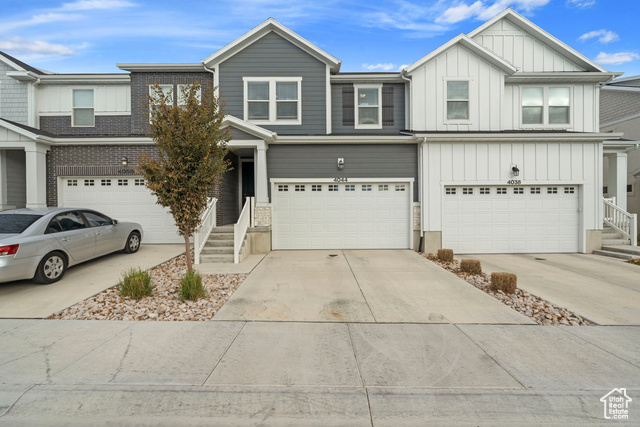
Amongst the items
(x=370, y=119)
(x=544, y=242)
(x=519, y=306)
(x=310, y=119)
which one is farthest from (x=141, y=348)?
(x=544, y=242)

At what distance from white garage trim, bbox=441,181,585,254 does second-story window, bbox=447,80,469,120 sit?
285cm

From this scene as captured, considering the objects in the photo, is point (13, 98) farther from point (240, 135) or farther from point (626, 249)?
point (626, 249)

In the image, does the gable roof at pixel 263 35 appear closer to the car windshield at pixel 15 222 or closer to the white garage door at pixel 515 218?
the white garage door at pixel 515 218

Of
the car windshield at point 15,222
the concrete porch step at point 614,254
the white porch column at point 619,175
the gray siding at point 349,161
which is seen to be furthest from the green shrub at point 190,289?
the white porch column at point 619,175

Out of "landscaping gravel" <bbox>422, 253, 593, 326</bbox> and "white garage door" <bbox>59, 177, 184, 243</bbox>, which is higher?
"white garage door" <bbox>59, 177, 184, 243</bbox>

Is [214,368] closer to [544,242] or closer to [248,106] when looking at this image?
[248,106]

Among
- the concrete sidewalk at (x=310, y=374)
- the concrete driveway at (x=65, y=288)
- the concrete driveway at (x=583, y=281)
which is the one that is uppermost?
the concrete driveway at (x=65, y=288)

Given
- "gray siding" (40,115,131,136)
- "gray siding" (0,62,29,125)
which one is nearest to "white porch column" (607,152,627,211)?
"gray siding" (40,115,131,136)

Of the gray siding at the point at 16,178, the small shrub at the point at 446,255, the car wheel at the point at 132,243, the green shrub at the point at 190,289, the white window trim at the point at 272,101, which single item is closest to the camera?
the green shrub at the point at 190,289

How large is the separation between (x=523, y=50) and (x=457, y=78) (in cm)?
348

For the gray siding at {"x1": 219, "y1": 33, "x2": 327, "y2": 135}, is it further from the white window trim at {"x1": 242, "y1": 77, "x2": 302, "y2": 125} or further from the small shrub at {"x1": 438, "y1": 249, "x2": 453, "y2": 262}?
the small shrub at {"x1": 438, "y1": 249, "x2": 453, "y2": 262}

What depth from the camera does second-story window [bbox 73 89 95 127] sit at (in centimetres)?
1261

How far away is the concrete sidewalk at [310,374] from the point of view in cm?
276

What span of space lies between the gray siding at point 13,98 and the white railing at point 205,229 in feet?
30.1
